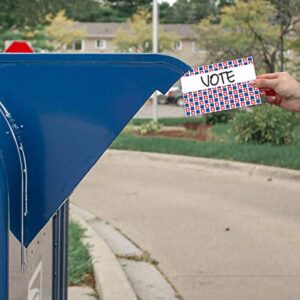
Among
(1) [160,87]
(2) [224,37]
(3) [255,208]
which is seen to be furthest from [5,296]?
(2) [224,37]

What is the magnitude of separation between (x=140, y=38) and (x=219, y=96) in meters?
56.8

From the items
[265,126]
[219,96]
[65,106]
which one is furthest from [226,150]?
[65,106]

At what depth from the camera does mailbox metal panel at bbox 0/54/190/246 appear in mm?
2047

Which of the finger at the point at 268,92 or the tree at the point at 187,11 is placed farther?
the tree at the point at 187,11

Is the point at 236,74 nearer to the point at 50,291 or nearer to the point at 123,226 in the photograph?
the point at 50,291

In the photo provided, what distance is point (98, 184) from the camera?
10.3 meters

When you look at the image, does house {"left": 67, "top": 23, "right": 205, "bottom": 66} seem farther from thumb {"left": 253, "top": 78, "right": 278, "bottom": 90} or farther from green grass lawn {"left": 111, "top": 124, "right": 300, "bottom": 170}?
thumb {"left": 253, "top": 78, "right": 278, "bottom": 90}

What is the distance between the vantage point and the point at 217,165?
11453mm

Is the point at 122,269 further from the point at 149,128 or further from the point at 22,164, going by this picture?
the point at 149,128

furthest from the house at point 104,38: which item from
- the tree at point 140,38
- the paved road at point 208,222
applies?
the paved road at point 208,222

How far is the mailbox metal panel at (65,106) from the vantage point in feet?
6.72

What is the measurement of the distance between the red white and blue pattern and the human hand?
4.8 inches

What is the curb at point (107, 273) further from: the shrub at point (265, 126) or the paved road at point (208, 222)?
the shrub at point (265, 126)

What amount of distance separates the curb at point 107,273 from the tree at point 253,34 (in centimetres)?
1276
